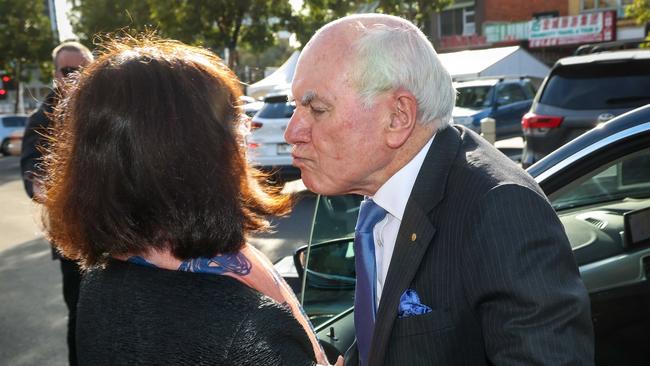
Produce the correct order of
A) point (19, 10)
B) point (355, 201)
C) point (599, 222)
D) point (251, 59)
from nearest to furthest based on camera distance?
point (355, 201) → point (599, 222) → point (19, 10) → point (251, 59)

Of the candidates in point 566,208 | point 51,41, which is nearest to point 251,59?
point 51,41

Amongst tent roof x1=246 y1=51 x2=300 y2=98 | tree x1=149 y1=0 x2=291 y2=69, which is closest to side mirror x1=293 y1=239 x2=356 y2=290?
tent roof x1=246 y1=51 x2=300 y2=98

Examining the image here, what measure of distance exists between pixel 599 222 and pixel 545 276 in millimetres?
1639

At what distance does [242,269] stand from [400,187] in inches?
17.5

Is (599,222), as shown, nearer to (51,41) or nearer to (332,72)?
(332,72)

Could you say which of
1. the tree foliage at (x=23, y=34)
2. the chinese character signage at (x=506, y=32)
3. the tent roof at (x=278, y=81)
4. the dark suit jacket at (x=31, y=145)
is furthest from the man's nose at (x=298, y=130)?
the tree foliage at (x=23, y=34)

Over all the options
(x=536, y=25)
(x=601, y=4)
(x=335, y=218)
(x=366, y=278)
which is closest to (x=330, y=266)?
(x=335, y=218)

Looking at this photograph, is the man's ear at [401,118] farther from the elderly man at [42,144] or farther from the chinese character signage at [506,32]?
the chinese character signage at [506,32]

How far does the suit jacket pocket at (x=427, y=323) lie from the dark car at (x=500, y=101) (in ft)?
43.2

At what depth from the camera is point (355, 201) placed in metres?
2.39

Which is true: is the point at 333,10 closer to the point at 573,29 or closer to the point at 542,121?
the point at 573,29

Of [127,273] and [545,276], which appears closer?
[545,276]

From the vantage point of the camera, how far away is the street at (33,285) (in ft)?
15.4

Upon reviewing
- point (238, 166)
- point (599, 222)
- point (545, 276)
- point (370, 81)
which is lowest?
point (599, 222)
